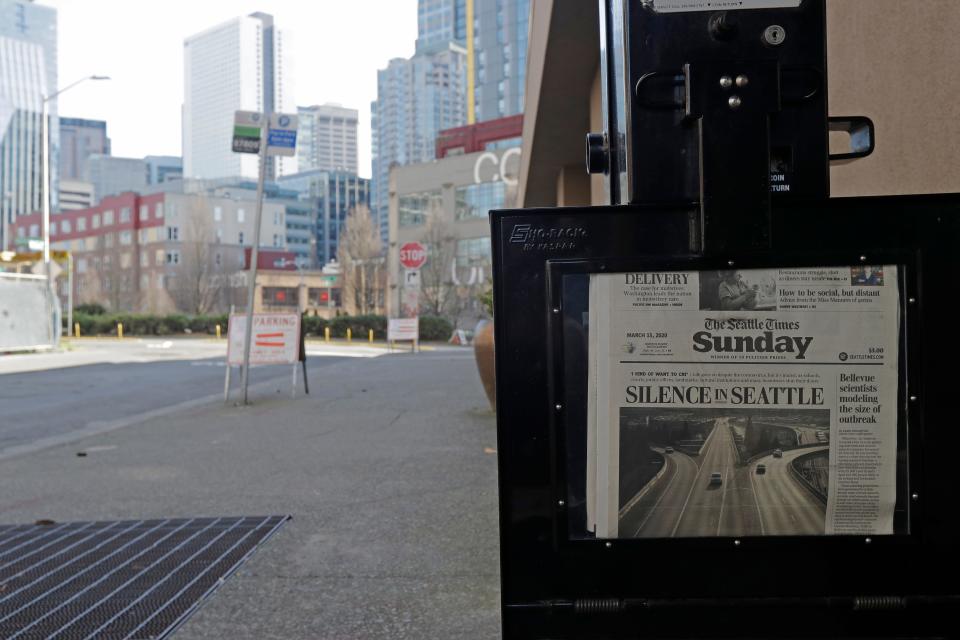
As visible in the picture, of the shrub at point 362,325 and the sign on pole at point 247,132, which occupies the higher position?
the sign on pole at point 247,132

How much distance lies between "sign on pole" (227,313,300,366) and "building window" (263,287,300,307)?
96.7m

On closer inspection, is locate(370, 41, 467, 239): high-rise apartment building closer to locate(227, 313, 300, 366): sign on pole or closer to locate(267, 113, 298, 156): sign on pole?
locate(227, 313, 300, 366): sign on pole

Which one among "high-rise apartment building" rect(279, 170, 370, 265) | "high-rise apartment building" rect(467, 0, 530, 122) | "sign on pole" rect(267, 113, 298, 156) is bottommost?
"sign on pole" rect(267, 113, 298, 156)

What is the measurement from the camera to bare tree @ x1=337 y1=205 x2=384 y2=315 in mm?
64188

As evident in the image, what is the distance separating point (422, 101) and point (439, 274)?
13660 centimetres

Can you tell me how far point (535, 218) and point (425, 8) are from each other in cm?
21041

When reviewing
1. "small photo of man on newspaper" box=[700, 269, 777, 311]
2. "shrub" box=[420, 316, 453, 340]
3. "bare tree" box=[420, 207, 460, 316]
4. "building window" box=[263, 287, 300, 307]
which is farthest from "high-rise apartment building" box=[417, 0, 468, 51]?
"small photo of man on newspaper" box=[700, 269, 777, 311]

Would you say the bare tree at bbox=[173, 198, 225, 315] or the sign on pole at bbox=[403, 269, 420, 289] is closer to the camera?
the sign on pole at bbox=[403, 269, 420, 289]

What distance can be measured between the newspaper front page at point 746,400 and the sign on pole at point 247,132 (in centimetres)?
1130

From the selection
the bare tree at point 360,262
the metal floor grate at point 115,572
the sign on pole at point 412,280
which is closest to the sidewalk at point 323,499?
the metal floor grate at point 115,572

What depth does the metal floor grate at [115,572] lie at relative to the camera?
10.7 feet

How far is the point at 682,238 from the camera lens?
1.74 m

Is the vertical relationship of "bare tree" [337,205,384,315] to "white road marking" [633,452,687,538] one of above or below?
above

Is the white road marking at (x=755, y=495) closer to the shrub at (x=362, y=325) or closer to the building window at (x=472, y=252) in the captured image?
the shrub at (x=362, y=325)
